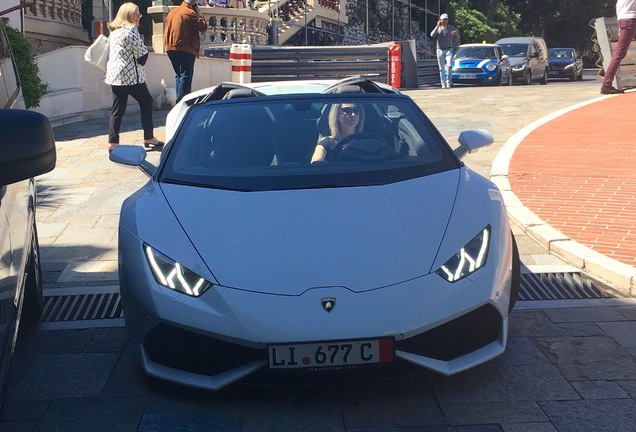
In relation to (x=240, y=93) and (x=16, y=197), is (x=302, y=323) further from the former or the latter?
(x=240, y=93)

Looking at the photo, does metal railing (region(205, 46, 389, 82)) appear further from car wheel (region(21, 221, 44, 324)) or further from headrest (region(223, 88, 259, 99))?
car wheel (region(21, 221, 44, 324))

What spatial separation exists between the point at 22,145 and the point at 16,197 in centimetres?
139

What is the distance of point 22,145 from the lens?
2.65 m

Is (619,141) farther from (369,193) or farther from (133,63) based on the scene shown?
(369,193)

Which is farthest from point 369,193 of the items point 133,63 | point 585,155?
point 133,63

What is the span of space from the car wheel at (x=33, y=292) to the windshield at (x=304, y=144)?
0.86 m

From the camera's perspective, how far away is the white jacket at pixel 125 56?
419 inches

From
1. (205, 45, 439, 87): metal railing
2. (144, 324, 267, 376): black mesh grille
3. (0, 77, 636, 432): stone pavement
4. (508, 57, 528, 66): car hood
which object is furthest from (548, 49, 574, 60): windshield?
(144, 324, 267, 376): black mesh grille

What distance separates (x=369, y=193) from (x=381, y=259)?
0.60 m

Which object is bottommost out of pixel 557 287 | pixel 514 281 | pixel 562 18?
pixel 557 287

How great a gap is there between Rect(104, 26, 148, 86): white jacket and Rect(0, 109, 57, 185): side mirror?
8.15 m

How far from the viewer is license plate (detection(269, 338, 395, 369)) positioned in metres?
3.69

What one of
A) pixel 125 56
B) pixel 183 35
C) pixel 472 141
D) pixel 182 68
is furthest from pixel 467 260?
pixel 182 68

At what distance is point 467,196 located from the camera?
4523mm
